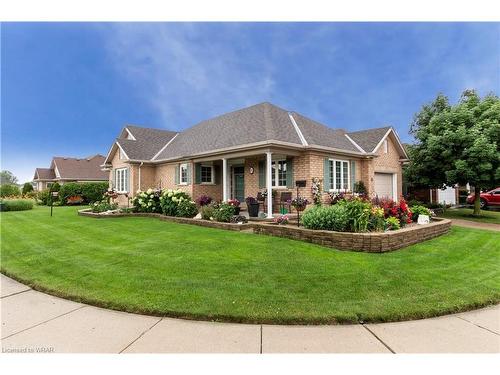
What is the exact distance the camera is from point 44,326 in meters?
3.50

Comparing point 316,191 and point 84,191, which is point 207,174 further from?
point 84,191

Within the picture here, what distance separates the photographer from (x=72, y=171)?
125 feet

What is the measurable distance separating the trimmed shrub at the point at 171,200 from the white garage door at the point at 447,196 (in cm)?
2177

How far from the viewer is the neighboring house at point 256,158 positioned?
12562mm

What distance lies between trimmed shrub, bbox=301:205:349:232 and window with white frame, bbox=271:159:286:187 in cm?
516

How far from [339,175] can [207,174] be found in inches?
297

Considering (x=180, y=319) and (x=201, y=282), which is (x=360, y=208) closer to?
A: (x=201, y=282)

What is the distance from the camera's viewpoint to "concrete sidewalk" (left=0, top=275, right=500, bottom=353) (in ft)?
9.87

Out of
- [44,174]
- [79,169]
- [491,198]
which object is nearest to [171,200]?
[491,198]

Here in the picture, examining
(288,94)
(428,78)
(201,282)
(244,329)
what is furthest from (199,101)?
(244,329)

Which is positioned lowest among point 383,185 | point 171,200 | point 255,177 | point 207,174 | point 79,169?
point 171,200

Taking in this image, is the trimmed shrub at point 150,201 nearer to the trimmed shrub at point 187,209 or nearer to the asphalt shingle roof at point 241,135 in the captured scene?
the trimmed shrub at point 187,209

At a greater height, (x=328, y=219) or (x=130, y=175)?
(x=130, y=175)

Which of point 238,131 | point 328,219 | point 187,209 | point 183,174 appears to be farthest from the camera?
point 183,174
